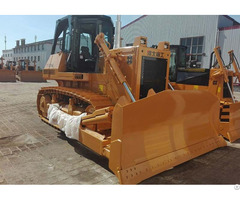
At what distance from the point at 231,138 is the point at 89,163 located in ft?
12.1

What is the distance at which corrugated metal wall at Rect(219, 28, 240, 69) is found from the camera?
15.3 metres

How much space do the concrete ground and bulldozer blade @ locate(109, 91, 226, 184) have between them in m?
0.21

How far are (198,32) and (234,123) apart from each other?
13293 millimetres

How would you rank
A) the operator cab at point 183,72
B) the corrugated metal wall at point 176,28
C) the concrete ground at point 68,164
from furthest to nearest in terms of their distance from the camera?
the corrugated metal wall at point 176,28 < the operator cab at point 183,72 < the concrete ground at point 68,164

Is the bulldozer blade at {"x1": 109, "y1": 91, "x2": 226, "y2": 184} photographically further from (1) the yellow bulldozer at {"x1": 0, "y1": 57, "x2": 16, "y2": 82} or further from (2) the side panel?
(1) the yellow bulldozer at {"x1": 0, "y1": 57, "x2": 16, "y2": 82}

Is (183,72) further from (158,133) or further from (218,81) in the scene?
(158,133)

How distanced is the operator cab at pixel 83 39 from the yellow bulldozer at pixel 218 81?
3.37 metres

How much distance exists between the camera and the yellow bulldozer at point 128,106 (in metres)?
2.88

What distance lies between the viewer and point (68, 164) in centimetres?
349

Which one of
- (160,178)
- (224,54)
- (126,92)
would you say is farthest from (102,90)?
(224,54)

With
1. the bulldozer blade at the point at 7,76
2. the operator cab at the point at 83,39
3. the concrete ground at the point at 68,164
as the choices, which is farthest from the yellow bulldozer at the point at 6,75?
the operator cab at the point at 83,39

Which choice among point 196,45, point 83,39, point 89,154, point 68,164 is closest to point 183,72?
point 83,39

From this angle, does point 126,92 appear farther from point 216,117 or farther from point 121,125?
point 216,117

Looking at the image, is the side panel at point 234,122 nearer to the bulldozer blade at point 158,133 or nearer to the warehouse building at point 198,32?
the bulldozer blade at point 158,133
